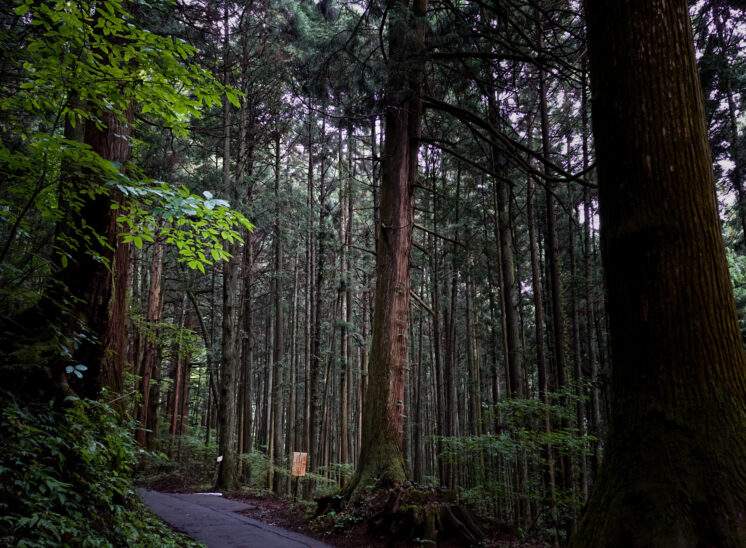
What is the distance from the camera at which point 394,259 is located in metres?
8.24

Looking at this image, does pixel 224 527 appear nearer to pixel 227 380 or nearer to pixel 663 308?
pixel 227 380

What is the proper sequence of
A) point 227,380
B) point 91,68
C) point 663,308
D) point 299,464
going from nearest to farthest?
point 663,308
point 91,68
point 299,464
point 227,380

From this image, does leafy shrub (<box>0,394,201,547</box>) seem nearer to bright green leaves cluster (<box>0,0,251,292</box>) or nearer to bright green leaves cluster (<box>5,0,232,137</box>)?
bright green leaves cluster (<box>0,0,251,292</box>)

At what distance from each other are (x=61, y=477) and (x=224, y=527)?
4468mm

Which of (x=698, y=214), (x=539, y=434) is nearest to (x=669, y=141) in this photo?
(x=698, y=214)

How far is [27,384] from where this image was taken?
3.44 metres

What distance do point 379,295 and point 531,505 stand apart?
30.3 ft

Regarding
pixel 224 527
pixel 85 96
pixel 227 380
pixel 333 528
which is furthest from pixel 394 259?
pixel 227 380

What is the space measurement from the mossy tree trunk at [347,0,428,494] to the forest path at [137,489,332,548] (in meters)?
1.35

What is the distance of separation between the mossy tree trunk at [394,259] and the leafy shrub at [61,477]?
4.00 metres

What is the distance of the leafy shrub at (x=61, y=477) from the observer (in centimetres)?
258

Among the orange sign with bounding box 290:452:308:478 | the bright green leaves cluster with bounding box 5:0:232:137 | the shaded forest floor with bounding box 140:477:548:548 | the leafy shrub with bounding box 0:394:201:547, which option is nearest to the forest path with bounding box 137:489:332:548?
the shaded forest floor with bounding box 140:477:548:548

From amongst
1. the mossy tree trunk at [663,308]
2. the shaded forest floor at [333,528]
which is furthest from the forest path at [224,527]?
the mossy tree trunk at [663,308]

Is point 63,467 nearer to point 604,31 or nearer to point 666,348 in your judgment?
point 666,348
